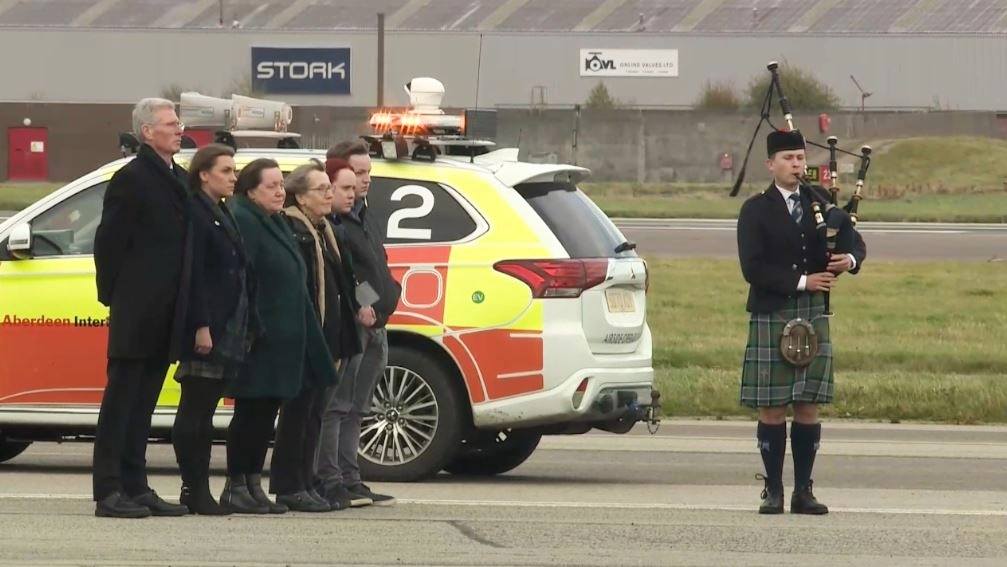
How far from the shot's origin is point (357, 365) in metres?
9.02

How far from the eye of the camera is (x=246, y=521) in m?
8.31

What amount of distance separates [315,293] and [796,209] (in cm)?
224

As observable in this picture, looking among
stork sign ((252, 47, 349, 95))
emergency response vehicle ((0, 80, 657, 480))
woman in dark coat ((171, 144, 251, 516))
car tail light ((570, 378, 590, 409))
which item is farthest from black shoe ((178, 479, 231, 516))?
stork sign ((252, 47, 349, 95))

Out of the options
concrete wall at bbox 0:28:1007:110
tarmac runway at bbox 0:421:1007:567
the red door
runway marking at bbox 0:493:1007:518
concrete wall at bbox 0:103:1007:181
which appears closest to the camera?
tarmac runway at bbox 0:421:1007:567

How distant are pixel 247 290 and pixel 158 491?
1.66 m

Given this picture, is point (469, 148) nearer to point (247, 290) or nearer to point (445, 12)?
point (247, 290)

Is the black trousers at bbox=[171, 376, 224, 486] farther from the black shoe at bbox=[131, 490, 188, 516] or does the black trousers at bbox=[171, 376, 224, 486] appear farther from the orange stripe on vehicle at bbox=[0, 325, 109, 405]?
the orange stripe on vehicle at bbox=[0, 325, 109, 405]

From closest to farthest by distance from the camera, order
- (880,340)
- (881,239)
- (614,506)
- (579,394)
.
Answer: (614,506)
(579,394)
(880,340)
(881,239)

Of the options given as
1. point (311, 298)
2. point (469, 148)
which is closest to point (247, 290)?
point (311, 298)

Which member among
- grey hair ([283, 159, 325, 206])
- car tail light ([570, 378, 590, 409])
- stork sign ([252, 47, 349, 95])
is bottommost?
car tail light ([570, 378, 590, 409])

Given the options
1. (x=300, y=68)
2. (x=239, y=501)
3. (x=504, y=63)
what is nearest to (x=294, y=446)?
(x=239, y=501)

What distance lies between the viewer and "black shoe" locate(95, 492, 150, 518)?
8.19 metres

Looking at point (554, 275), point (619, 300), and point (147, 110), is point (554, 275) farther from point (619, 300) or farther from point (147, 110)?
point (147, 110)

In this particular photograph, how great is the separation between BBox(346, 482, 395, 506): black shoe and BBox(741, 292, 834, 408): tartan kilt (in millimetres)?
1804
